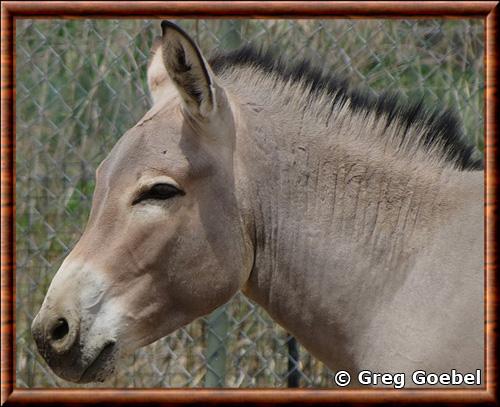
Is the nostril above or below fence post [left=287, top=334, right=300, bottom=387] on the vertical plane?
above

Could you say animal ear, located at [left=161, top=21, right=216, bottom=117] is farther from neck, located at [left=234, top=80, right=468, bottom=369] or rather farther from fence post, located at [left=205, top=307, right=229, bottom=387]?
fence post, located at [left=205, top=307, right=229, bottom=387]

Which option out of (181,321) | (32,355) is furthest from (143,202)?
(32,355)

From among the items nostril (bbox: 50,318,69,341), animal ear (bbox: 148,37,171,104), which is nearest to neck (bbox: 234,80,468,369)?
animal ear (bbox: 148,37,171,104)

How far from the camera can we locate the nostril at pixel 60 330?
2309 millimetres

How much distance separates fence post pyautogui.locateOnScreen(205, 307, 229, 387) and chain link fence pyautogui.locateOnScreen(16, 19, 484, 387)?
16cm

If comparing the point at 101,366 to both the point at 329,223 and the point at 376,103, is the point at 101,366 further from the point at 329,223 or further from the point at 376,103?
the point at 376,103

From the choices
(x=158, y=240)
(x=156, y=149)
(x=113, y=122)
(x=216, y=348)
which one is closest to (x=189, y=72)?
(x=156, y=149)

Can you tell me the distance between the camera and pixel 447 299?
230 centimetres

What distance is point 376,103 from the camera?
8.38ft

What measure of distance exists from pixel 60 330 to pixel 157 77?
0.98 meters

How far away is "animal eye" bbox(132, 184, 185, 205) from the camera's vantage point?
2387mm

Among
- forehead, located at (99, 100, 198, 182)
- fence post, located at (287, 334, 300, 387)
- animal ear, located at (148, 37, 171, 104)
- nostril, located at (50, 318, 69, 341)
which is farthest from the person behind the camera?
fence post, located at (287, 334, 300, 387)

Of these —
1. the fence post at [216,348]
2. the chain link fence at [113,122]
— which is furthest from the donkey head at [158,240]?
the chain link fence at [113,122]

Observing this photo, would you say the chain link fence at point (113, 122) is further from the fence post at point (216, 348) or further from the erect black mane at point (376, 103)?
the erect black mane at point (376, 103)
